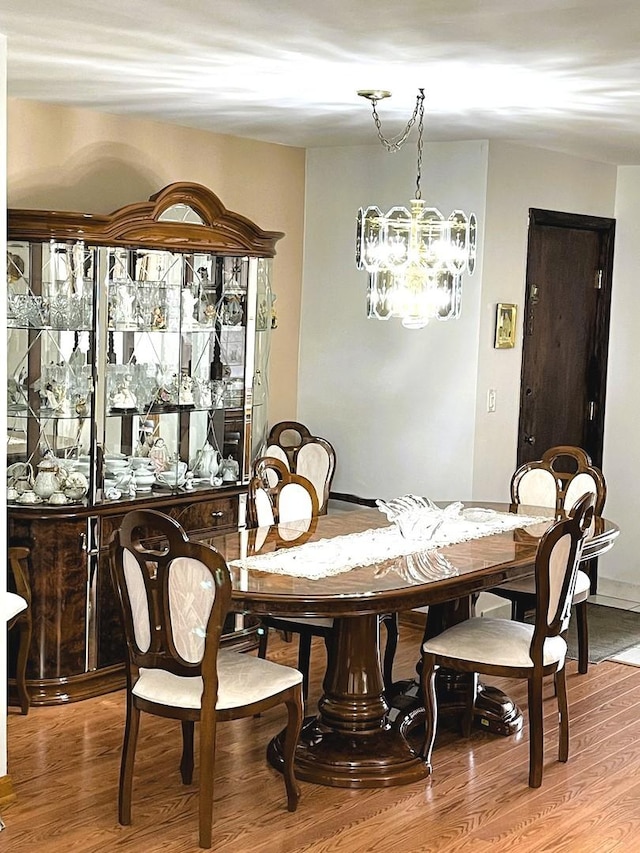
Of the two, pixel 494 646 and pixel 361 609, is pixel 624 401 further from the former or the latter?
pixel 361 609

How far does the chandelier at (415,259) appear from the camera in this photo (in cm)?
433

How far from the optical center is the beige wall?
507 centimetres

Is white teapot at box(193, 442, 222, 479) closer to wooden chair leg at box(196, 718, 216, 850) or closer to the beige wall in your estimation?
the beige wall

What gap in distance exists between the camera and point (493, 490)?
606 cm

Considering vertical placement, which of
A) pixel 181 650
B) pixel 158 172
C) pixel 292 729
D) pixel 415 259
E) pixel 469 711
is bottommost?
pixel 469 711

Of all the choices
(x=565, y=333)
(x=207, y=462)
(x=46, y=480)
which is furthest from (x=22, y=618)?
(x=565, y=333)

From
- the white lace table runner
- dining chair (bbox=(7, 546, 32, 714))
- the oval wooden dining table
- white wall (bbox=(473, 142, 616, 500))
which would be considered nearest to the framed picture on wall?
white wall (bbox=(473, 142, 616, 500))

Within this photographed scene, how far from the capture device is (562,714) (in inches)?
166

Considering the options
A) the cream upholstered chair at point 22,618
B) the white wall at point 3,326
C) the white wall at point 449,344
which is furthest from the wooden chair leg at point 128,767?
the white wall at point 449,344

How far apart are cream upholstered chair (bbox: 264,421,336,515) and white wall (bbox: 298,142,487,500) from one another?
263 mm

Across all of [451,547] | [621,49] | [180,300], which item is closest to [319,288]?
[180,300]

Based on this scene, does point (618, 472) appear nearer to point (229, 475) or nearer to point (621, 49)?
point (229, 475)

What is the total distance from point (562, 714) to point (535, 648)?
37 centimetres

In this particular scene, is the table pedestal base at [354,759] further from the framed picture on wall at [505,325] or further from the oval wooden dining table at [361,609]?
the framed picture on wall at [505,325]
